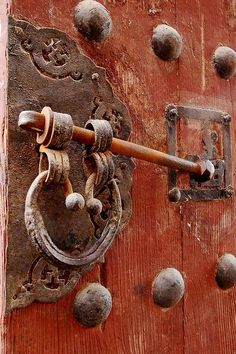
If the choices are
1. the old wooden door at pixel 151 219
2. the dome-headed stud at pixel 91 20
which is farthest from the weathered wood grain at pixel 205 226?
the dome-headed stud at pixel 91 20

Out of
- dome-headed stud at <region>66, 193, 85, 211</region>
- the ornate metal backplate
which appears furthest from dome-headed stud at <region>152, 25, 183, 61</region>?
dome-headed stud at <region>66, 193, 85, 211</region>

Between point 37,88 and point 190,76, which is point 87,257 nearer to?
point 37,88

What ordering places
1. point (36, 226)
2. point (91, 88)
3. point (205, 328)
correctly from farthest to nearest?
1. point (205, 328)
2. point (91, 88)
3. point (36, 226)

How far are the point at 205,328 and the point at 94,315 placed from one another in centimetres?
24

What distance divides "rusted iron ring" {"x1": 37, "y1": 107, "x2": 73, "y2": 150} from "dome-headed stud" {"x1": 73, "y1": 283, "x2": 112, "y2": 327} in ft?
0.72

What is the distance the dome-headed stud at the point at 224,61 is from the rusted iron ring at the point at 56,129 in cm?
39

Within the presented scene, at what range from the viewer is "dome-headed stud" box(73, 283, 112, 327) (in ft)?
2.04

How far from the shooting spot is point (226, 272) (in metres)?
0.78

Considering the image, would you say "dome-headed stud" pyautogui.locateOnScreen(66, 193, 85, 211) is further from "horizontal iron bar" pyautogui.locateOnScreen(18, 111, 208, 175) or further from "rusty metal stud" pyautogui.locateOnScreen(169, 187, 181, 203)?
"rusty metal stud" pyautogui.locateOnScreen(169, 187, 181, 203)

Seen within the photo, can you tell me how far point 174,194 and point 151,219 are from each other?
0.19 ft

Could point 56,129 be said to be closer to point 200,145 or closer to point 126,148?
point 126,148

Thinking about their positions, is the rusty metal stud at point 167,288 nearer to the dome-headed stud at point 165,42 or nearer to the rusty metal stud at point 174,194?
the rusty metal stud at point 174,194

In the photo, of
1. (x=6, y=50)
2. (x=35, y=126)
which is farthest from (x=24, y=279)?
(x=6, y=50)

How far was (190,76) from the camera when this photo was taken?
0.78 meters
